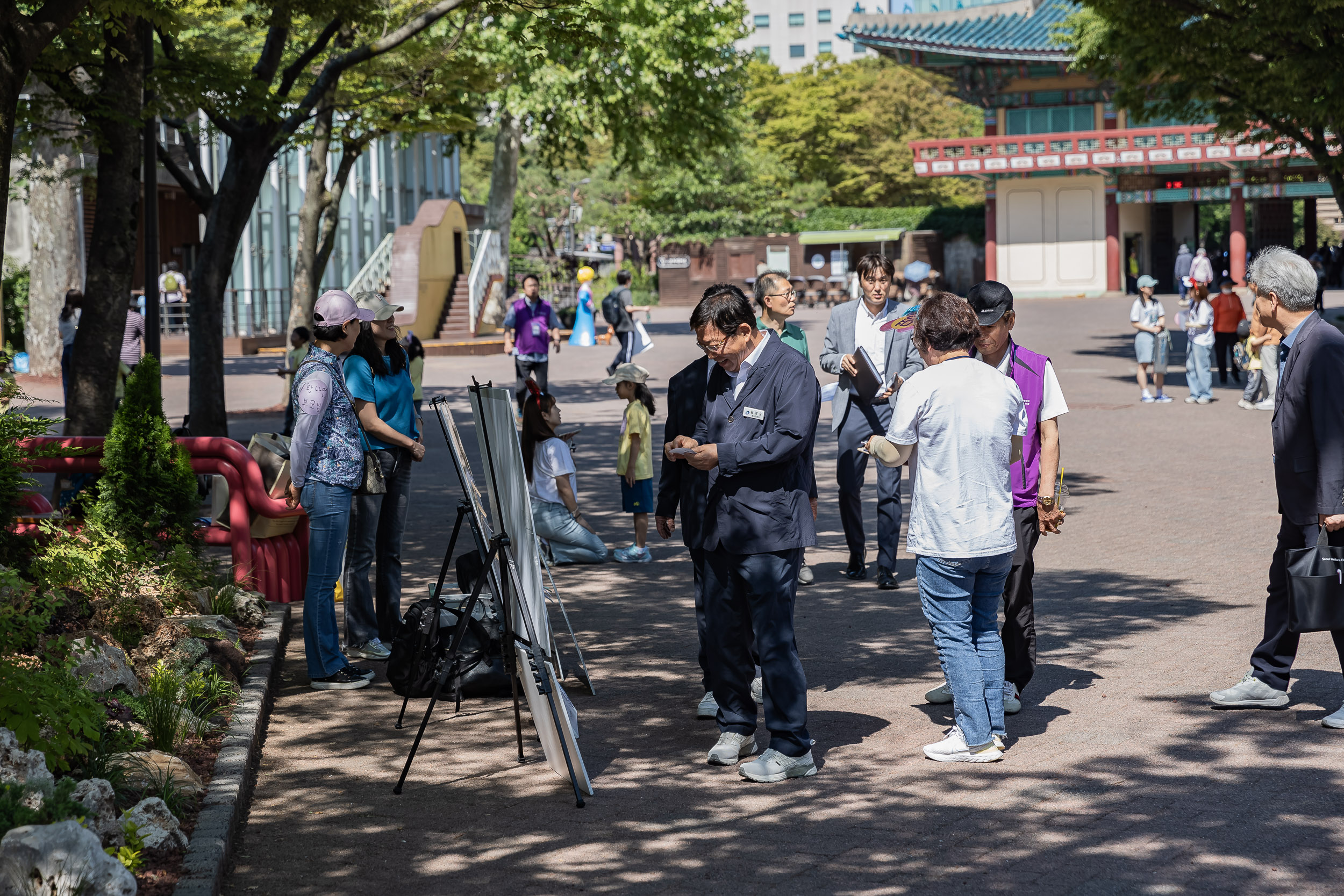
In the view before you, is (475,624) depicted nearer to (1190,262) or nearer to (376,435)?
(376,435)

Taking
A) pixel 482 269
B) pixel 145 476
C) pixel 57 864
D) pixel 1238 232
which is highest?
pixel 1238 232

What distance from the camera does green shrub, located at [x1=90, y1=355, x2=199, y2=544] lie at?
27.4ft

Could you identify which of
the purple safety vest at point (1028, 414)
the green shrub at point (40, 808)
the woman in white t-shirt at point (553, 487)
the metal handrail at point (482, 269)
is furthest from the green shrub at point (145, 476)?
the metal handrail at point (482, 269)

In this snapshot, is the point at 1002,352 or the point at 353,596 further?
the point at 353,596

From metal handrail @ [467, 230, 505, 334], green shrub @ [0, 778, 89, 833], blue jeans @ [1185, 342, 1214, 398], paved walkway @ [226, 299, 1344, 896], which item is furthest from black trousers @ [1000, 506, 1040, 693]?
metal handrail @ [467, 230, 505, 334]

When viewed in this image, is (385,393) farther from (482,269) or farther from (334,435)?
(482,269)

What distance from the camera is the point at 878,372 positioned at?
29.2ft

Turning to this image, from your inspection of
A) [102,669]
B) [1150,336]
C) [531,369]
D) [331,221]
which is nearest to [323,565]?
[102,669]

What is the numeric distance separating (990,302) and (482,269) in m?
32.9

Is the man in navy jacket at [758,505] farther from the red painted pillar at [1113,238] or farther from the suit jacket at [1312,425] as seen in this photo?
the red painted pillar at [1113,238]

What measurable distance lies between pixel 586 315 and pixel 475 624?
89.0 ft

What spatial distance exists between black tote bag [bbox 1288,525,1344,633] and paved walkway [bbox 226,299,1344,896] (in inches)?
18.8

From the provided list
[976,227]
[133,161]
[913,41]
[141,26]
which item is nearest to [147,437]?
[133,161]

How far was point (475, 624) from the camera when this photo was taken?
6891mm
